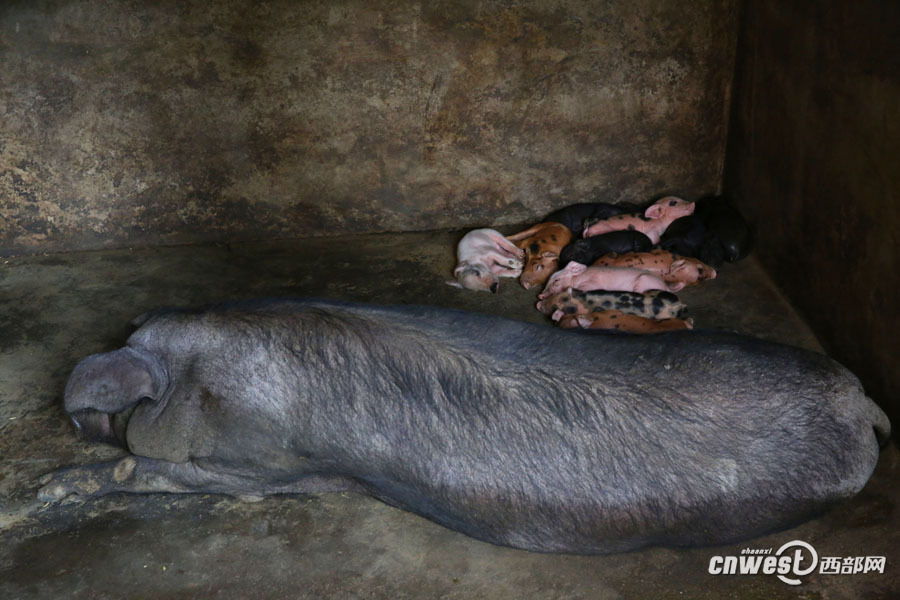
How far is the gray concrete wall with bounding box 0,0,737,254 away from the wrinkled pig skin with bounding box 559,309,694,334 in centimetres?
155

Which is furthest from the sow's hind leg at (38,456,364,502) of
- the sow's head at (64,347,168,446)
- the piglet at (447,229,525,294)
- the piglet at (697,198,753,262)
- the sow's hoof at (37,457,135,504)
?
the piglet at (697,198,753,262)

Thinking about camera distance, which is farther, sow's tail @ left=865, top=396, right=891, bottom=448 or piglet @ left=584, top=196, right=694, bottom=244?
piglet @ left=584, top=196, right=694, bottom=244

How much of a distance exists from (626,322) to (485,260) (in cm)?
104

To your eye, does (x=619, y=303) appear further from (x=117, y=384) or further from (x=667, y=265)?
(x=117, y=384)

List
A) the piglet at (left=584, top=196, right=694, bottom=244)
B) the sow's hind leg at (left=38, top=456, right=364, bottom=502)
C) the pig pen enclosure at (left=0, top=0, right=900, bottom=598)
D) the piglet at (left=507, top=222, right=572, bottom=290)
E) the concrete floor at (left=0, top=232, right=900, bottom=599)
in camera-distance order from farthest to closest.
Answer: the piglet at (left=584, top=196, right=694, bottom=244) → the piglet at (left=507, top=222, right=572, bottom=290) → the pig pen enclosure at (left=0, top=0, right=900, bottom=598) → the sow's hind leg at (left=38, top=456, right=364, bottom=502) → the concrete floor at (left=0, top=232, right=900, bottom=599)

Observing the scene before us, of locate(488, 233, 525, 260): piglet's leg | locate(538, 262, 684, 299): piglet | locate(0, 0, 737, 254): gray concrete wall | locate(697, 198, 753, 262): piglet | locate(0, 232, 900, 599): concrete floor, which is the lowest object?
locate(0, 232, 900, 599): concrete floor

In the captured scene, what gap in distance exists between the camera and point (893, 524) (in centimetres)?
327

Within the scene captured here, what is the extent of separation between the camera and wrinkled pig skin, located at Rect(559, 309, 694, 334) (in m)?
4.38

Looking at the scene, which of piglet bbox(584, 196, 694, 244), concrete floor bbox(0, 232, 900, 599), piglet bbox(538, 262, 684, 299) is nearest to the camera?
concrete floor bbox(0, 232, 900, 599)

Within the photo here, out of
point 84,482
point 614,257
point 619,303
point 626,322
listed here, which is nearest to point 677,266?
point 614,257

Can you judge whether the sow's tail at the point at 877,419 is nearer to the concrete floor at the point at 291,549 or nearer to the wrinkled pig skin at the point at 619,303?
the concrete floor at the point at 291,549

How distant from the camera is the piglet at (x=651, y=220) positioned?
17.8ft

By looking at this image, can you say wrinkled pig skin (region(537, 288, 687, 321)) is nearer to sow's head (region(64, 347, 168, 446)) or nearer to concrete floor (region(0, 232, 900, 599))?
concrete floor (region(0, 232, 900, 599))

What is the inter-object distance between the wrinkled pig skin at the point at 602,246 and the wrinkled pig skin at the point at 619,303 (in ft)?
1.73
